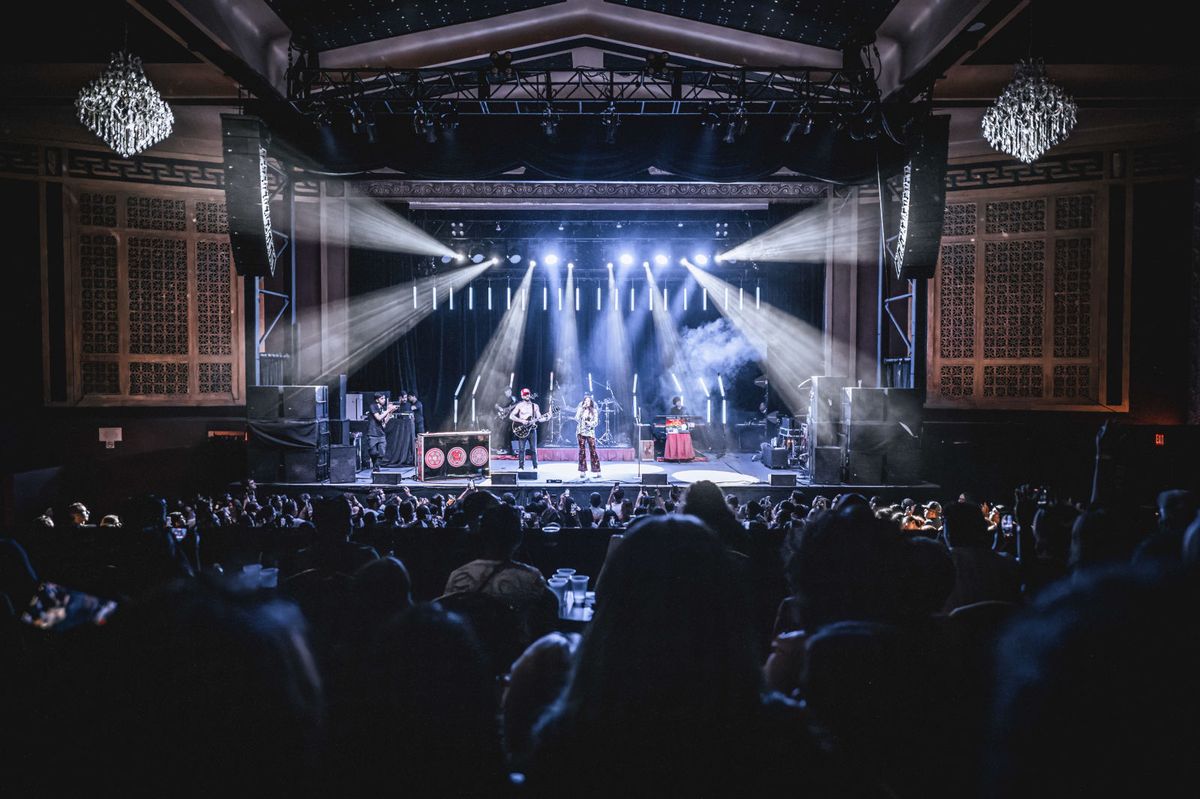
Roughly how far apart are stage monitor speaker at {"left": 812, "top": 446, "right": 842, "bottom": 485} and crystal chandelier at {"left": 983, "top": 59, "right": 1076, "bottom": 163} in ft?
15.3

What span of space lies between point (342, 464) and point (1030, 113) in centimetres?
941

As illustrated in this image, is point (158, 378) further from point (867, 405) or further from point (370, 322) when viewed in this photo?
point (867, 405)

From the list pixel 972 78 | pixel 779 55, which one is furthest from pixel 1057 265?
pixel 779 55

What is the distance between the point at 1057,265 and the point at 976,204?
5.00 feet

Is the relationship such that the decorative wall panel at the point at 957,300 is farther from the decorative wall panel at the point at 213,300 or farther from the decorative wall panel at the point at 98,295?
the decorative wall panel at the point at 98,295

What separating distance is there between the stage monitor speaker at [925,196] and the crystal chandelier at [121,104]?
7.91 m

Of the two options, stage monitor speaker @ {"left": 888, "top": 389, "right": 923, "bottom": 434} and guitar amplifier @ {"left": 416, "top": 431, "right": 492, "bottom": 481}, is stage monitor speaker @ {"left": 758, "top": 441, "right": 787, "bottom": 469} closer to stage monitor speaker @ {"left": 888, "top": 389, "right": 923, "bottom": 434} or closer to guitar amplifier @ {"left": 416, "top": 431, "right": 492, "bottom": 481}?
stage monitor speaker @ {"left": 888, "top": 389, "right": 923, "bottom": 434}

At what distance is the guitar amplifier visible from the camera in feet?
34.7

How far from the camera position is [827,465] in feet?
32.0

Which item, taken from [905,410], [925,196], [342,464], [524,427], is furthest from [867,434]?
[342,464]

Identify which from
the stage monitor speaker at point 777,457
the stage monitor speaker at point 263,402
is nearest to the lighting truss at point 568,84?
the stage monitor speaker at point 263,402

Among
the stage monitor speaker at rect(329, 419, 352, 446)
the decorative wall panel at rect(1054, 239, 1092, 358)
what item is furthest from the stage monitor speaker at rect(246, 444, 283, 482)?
the decorative wall panel at rect(1054, 239, 1092, 358)

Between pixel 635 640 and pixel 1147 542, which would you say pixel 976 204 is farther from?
pixel 635 640

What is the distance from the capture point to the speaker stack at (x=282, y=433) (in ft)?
30.0
